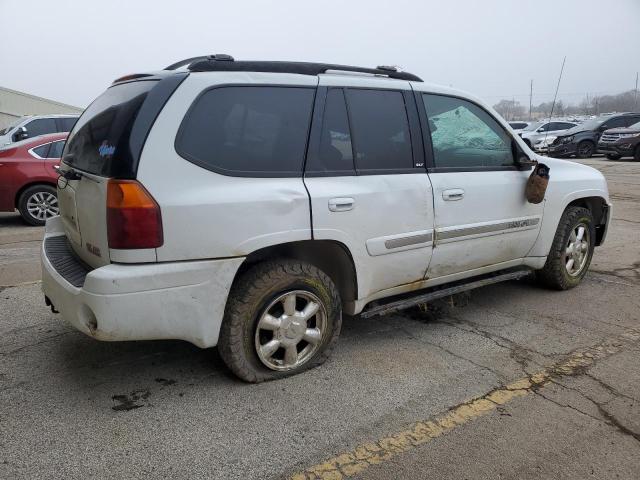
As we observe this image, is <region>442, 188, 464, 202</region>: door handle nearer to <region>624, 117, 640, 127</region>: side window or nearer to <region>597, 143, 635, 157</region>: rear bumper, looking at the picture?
<region>597, 143, 635, 157</region>: rear bumper

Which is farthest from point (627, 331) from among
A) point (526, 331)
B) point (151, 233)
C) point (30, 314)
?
point (30, 314)

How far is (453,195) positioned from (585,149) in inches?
832

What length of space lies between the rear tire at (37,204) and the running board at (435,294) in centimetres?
664

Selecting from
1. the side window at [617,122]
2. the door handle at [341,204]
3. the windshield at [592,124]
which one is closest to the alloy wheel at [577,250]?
the door handle at [341,204]

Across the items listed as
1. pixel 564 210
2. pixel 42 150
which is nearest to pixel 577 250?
pixel 564 210

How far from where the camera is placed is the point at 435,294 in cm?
385

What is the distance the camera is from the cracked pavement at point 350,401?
8.04 feet

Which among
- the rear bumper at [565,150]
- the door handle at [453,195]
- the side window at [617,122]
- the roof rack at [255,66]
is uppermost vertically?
the roof rack at [255,66]

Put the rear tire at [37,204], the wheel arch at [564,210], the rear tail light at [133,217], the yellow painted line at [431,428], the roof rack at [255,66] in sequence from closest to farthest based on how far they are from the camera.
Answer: the yellow painted line at [431,428] < the rear tail light at [133,217] < the roof rack at [255,66] < the wheel arch at [564,210] < the rear tire at [37,204]

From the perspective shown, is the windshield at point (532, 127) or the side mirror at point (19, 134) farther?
the windshield at point (532, 127)

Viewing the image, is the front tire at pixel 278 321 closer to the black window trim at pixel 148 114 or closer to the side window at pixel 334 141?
the side window at pixel 334 141

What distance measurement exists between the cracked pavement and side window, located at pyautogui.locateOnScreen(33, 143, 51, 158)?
479 cm

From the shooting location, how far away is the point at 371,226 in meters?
3.32

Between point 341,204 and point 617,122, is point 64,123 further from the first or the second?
point 617,122
